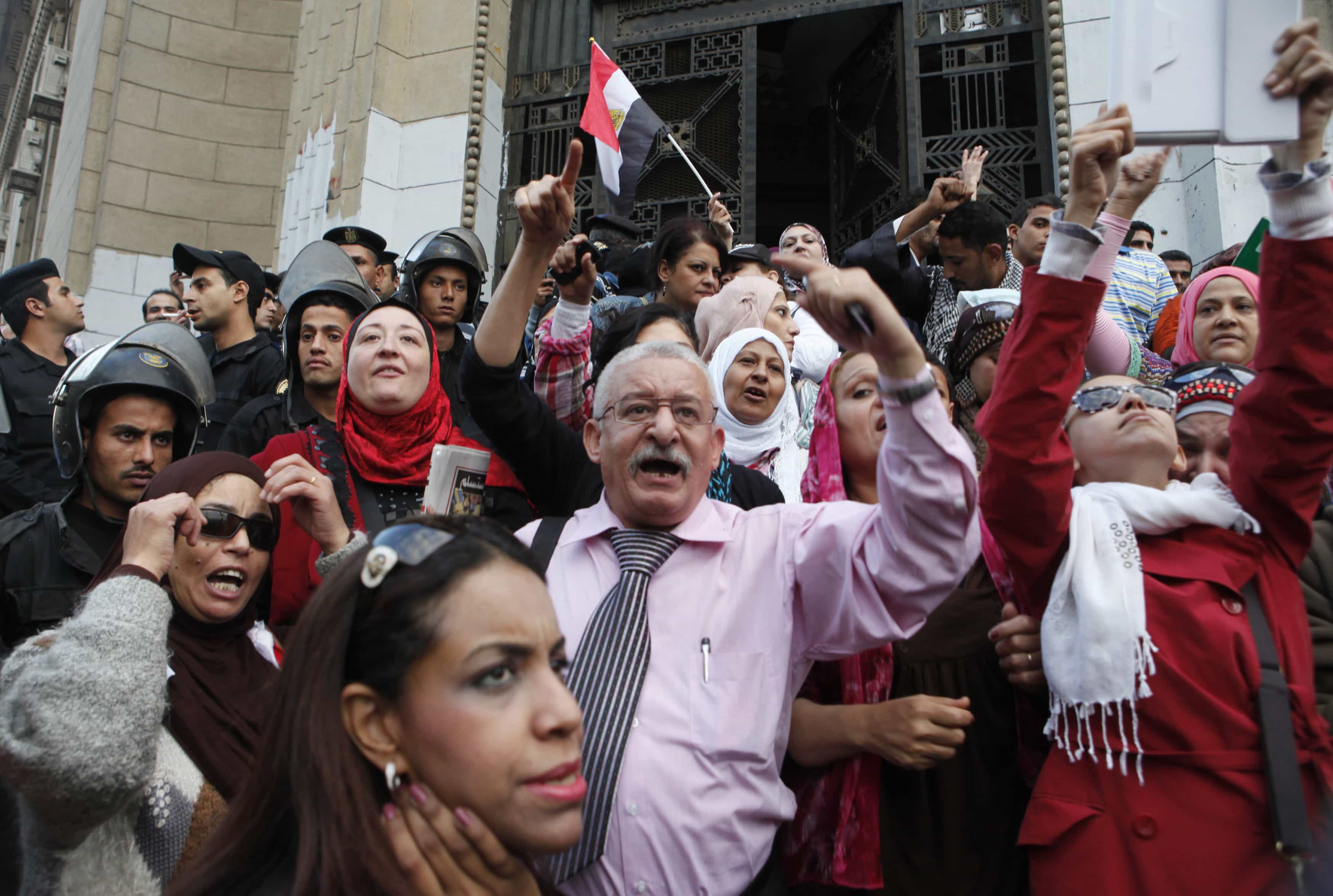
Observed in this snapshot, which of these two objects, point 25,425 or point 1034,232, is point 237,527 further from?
point 1034,232

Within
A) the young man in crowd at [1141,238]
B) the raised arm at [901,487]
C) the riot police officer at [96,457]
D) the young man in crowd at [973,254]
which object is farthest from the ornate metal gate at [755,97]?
the raised arm at [901,487]

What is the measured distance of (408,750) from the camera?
4.80 ft

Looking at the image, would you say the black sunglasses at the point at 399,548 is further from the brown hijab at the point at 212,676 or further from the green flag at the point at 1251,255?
the green flag at the point at 1251,255

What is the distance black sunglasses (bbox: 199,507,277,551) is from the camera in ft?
8.30

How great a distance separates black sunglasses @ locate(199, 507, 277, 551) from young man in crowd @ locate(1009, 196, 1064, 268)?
11.7 feet

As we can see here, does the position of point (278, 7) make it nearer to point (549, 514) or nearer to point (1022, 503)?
point (549, 514)

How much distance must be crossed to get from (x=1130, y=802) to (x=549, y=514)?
179 cm

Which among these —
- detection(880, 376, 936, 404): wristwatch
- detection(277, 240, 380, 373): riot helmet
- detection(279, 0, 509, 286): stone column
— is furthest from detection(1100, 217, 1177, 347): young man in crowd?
detection(279, 0, 509, 286): stone column

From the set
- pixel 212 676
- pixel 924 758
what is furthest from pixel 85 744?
pixel 924 758

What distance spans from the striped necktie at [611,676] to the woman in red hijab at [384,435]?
1007mm

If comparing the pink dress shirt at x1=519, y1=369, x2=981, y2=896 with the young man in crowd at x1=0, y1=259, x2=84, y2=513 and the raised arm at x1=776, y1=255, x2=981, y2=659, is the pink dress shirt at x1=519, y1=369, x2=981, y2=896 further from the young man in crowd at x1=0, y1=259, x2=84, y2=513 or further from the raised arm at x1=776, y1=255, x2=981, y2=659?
the young man in crowd at x1=0, y1=259, x2=84, y2=513

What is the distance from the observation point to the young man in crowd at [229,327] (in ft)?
16.7

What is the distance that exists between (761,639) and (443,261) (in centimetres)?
341

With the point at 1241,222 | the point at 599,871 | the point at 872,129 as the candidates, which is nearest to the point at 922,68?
the point at 872,129
